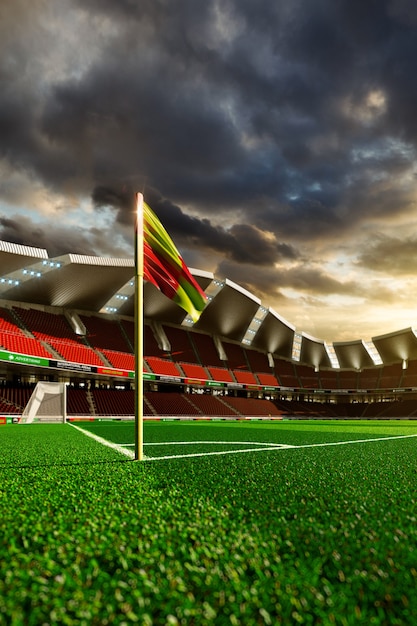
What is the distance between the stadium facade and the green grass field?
23.5 m

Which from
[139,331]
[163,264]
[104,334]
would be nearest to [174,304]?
[104,334]

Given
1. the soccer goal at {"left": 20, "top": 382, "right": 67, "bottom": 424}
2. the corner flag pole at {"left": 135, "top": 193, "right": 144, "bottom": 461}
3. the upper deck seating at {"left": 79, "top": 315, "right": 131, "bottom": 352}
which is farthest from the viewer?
the upper deck seating at {"left": 79, "top": 315, "right": 131, "bottom": 352}

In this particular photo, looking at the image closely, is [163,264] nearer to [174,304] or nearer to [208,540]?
[208,540]

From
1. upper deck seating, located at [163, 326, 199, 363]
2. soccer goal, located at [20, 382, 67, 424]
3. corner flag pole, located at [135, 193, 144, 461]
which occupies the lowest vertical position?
soccer goal, located at [20, 382, 67, 424]

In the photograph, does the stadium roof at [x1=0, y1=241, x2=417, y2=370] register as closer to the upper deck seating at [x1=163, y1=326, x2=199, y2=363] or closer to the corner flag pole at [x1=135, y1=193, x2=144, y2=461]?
the upper deck seating at [x1=163, y1=326, x2=199, y2=363]

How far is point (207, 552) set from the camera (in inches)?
64.4

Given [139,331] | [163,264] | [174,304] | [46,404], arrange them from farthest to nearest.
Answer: [174,304] → [46,404] → [163,264] → [139,331]

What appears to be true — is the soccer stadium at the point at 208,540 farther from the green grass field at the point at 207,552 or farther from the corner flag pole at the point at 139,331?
the corner flag pole at the point at 139,331

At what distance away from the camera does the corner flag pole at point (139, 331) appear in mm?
4566

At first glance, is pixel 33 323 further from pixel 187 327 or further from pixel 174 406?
pixel 187 327

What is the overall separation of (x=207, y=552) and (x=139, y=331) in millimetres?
3296

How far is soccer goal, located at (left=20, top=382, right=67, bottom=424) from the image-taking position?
72.8 feet

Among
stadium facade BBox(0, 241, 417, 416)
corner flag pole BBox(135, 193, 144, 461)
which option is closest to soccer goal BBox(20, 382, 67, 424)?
stadium facade BBox(0, 241, 417, 416)

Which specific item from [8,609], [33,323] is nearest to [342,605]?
[8,609]
